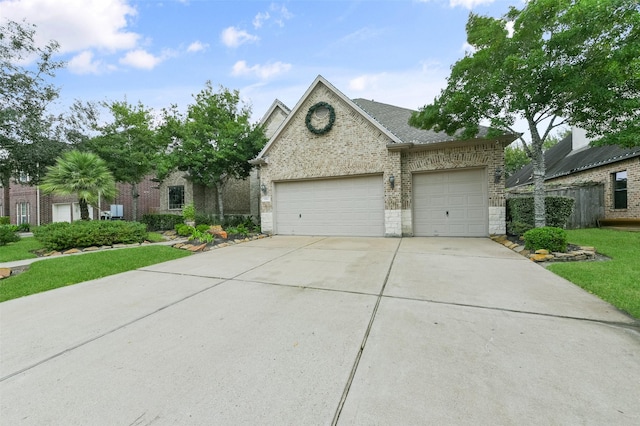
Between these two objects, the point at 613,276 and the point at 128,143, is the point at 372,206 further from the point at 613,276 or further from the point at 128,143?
the point at 128,143

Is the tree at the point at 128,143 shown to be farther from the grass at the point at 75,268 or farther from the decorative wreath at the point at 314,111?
the decorative wreath at the point at 314,111

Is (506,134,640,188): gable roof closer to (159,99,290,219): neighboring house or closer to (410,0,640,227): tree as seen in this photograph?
(410,0,640,227): tree

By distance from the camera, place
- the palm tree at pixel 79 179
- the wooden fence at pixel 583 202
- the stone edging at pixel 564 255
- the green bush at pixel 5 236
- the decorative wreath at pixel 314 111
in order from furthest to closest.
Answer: the wooden fence at pixel 583 202, the decorative wreath at pixel 314 111, the green bush at pixel 5 236, the palm tree at pixel 79 179, the stone edging at pixel 564 255

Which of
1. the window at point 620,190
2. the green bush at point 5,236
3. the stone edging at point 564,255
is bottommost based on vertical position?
the stone edging at point 564,255

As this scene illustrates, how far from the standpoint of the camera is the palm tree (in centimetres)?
873

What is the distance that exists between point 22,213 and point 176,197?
1526 centimetres

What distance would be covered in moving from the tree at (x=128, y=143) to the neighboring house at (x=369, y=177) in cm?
682

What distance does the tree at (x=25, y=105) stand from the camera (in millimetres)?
10742

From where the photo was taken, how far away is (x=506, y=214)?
9.12 m

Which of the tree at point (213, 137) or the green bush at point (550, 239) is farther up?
the tree at point (213, 137)

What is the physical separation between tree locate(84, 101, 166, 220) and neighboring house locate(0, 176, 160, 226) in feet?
16.5

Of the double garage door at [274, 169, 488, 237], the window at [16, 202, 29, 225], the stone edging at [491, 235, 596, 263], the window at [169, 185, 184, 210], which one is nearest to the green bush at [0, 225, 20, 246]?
the window at [169, 185, 184, 210]

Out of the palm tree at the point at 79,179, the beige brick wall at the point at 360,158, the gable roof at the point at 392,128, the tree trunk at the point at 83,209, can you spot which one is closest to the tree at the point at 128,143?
the palm tree at the point at 79,179

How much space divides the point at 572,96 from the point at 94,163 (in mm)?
14629
